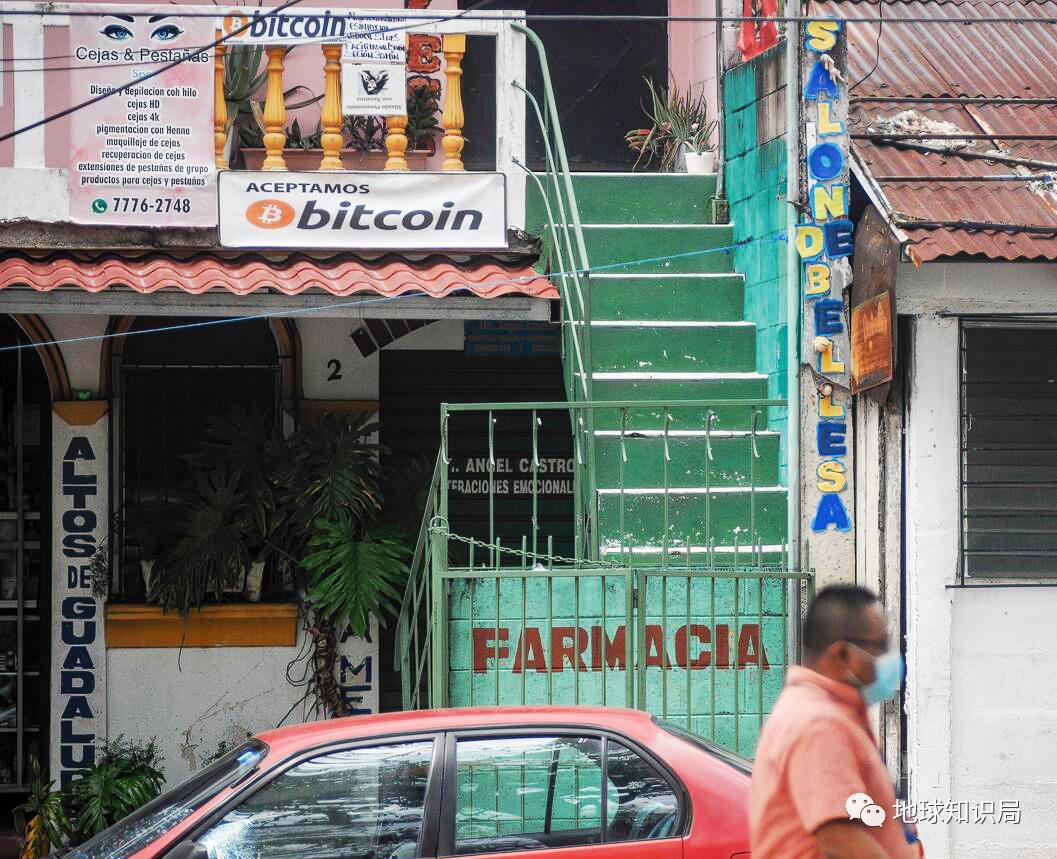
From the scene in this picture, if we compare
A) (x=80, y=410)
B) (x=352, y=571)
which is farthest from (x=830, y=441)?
(x=80, y=410)

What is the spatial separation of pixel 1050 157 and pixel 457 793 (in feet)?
19.1

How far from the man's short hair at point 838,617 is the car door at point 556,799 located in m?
1.48

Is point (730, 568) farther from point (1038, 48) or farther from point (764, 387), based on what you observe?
point (1038, 48)

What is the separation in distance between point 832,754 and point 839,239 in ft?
16.6

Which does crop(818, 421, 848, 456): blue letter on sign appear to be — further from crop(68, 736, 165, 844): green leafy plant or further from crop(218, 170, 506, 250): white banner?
crop(68, 736, 165, 844): green leafy plant

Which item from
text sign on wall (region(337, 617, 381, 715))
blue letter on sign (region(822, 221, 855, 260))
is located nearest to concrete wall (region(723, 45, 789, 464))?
blue letter on sign (region(822, 221, 855, 260))

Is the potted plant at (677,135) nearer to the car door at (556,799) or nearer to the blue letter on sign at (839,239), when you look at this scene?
the blue letter on sign at (839,239)

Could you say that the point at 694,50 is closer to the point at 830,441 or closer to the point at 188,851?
the point at 830,441

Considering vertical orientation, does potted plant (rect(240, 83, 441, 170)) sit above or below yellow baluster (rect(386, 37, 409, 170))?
above

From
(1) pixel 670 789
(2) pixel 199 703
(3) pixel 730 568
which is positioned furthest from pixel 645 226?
(1) pixel 670 789

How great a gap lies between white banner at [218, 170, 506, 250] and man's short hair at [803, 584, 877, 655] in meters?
5.49

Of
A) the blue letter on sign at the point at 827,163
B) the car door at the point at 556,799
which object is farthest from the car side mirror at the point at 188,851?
the blue letter on sign at the point at 827,163

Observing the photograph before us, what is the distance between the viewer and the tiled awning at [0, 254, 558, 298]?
8148 millimetres

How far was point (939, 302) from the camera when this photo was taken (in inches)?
311
